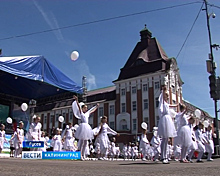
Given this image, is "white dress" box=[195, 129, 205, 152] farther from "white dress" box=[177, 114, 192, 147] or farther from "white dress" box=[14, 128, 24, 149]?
"white dress" box=[14, 128, 24, 149]

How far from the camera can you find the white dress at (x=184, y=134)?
8062 millimetres

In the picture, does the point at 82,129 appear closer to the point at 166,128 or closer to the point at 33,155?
the point at 33,155

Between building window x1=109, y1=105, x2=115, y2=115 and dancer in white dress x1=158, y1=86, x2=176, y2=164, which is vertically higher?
building window x1=109, y1=105, x2=115, y2=115

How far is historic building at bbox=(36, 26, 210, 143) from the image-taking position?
46906 mm

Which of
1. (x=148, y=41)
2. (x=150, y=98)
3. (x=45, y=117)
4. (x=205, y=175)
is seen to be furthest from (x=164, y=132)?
(x=45, y=117)

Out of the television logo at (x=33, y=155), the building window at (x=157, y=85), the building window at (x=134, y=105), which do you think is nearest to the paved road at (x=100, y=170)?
the television logo at (x=33, y=155)

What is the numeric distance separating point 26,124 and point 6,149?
753 centimetres

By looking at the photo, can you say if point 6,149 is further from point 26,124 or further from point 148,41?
point 148,41

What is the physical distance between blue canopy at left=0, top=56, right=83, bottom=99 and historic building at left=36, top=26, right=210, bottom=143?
2450 centimetres

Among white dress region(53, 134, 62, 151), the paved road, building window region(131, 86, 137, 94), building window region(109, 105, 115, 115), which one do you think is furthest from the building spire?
the paved road

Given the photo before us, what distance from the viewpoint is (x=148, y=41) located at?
55.4 metres

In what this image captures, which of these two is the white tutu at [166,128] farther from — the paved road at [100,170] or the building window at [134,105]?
the building window at [134,105]

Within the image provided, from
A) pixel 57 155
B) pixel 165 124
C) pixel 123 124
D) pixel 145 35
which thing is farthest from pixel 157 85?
pixel 165 124

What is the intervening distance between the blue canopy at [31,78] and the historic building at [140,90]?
24.5m
